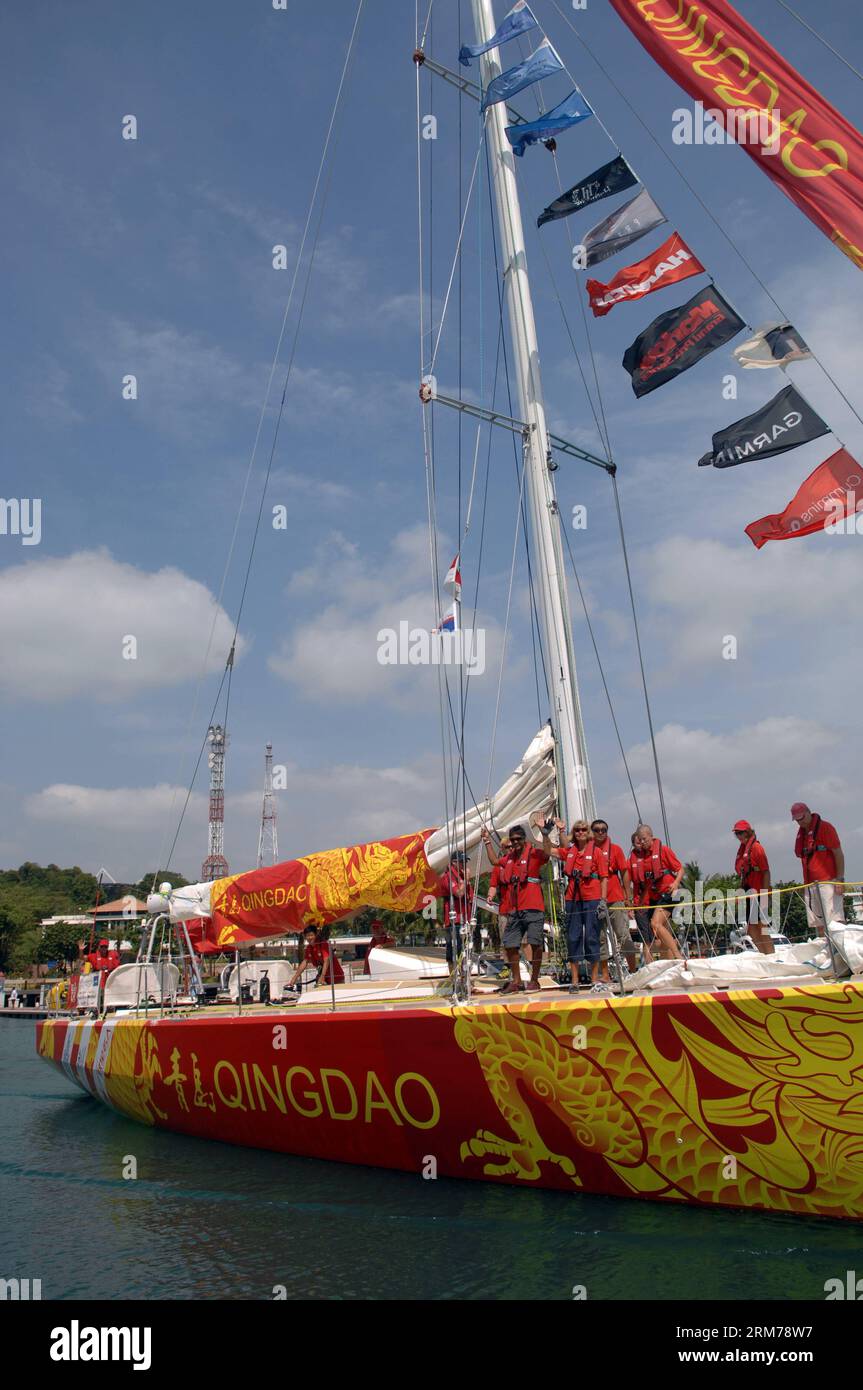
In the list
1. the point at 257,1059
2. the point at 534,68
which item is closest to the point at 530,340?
the point at 534,68

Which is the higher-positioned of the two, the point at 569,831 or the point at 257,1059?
the point at 569,831

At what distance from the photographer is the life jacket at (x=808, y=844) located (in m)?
7.05

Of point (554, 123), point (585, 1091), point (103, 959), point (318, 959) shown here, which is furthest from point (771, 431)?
point (103, 959)

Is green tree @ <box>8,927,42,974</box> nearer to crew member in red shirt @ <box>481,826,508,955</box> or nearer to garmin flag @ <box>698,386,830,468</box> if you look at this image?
crew member in red shirt @ <box>481,826,508,955</box>

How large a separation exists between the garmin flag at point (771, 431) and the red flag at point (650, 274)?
191cm

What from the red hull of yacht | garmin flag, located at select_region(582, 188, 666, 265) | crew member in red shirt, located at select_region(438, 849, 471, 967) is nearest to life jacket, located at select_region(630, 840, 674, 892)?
the red hull of yacht

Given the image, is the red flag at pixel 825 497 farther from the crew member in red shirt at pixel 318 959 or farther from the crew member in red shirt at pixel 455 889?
the crew member in red shirt at pixel 318 959

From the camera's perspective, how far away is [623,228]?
8953mm

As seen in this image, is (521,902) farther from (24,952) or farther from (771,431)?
(24,952)

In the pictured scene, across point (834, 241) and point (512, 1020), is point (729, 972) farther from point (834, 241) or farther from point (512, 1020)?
point (834, 241)

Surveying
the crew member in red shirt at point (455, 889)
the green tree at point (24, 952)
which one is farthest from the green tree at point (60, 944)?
the crew member in red shirt at point (455, 889)
